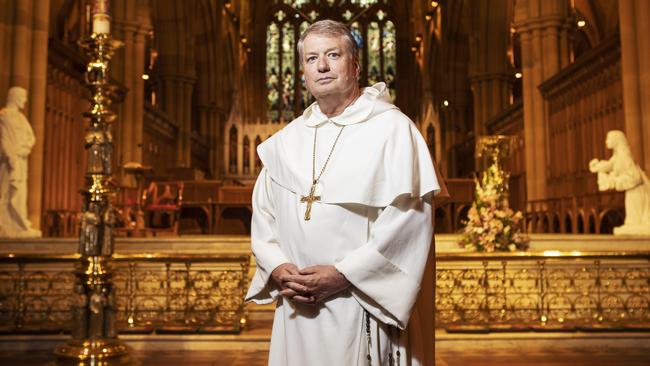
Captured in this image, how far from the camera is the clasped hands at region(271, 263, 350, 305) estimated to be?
6.19 ft

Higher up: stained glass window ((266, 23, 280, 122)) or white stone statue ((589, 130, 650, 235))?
stained glass window ((266, 23, 280, 122))

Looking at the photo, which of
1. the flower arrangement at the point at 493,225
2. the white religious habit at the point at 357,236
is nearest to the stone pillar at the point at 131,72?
the flower arrangement at the point at 493,225

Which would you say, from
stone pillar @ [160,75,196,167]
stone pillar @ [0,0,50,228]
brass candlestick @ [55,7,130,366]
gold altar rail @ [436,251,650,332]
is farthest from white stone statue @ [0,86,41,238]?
stone pillar @ [160,75,196,167]

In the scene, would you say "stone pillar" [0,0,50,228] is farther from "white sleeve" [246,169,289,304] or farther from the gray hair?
the gray hair

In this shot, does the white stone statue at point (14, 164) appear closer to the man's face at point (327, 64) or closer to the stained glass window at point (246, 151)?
the man's face at point (327, 64)

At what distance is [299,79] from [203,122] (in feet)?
25.0

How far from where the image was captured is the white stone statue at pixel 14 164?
810 cm

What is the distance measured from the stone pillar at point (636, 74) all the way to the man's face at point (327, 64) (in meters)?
9.63

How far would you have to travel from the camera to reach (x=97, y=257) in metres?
4.35

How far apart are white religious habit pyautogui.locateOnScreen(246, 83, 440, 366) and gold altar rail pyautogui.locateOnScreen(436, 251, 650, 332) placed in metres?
3.54

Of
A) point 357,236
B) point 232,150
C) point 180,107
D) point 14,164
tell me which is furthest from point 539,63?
point 357,236

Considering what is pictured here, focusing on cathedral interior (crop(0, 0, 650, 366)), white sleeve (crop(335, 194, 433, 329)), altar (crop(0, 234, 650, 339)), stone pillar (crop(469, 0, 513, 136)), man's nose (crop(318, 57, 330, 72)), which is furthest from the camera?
stone pillar (crop(469, 0, 513, 136))

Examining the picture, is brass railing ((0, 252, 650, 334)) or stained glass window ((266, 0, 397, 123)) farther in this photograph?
stained glass window ((266, 0, 397, 123))

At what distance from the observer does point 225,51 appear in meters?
29.1
